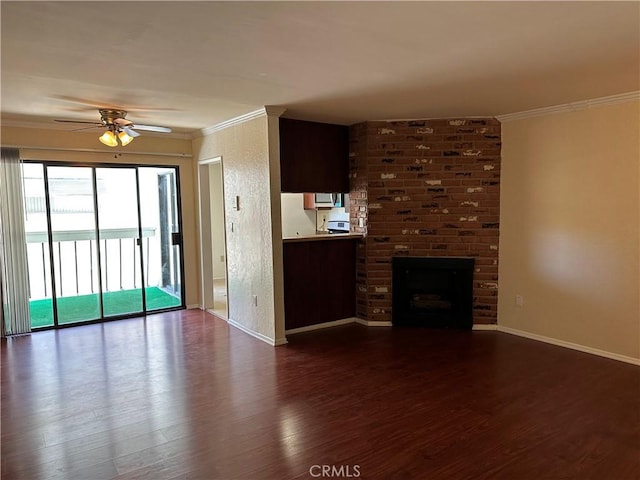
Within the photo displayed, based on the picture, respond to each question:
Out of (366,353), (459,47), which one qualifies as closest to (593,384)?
(366,353)

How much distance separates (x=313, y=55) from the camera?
278 centimetres

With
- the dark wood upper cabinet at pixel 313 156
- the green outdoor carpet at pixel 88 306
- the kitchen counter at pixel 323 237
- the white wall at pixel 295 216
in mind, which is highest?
the dark wood upper cabinet at pixel 313 156

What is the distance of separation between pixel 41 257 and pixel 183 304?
74.2 inches

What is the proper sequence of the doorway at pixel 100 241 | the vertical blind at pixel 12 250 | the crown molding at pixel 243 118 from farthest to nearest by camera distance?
the doorway at pixel 100 241 → the vertical blind at pixel 12 250 → the crown molding at pixel 243 118

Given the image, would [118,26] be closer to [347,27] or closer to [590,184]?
[347,27]

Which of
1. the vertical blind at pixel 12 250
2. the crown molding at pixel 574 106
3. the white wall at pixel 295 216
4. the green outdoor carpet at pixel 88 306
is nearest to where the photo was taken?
the crown molding at pixel 574 106

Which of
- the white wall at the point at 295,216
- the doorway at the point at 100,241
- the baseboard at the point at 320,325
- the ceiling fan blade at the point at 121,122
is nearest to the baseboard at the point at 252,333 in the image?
the baseboard at the point at 320,325

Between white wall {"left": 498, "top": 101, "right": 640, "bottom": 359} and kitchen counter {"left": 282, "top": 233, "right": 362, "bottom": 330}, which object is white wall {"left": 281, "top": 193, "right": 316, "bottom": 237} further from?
white wall {"left": 498, "top": 101, "right": 640, "bottom": 359}

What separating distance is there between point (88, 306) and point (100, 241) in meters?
0.88

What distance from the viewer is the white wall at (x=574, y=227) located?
3.98 meters

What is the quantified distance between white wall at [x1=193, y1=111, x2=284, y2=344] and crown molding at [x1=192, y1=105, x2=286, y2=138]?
0.04 metres

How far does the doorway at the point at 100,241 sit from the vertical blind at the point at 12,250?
18 centimetres

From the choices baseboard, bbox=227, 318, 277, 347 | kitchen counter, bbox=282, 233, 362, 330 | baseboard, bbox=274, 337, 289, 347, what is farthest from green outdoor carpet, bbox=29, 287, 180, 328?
baseboard, bbox=274, 337, 289, 347

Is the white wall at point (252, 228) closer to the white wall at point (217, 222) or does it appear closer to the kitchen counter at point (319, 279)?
the kitchen counter at point (319, 279)
